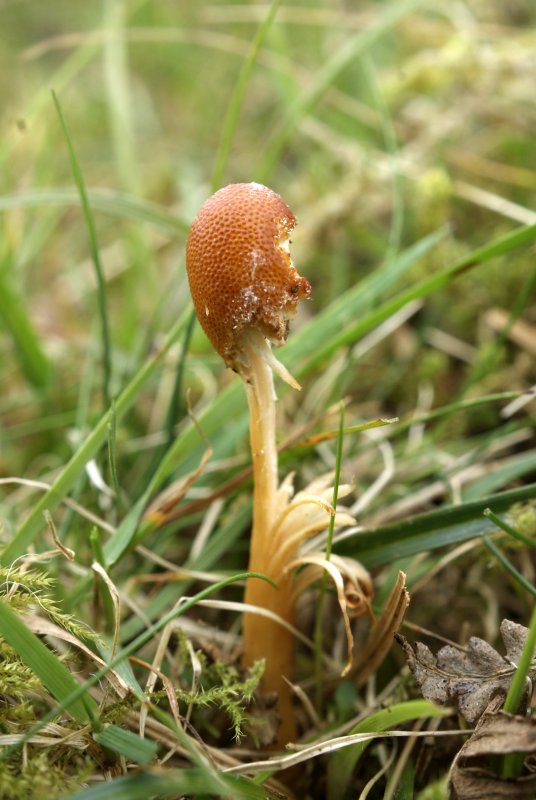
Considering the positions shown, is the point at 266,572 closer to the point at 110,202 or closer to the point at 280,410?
the point at 280,410

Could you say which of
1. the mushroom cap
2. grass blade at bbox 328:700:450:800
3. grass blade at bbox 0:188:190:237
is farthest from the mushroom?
grass blade at bbox 0:188:190:237

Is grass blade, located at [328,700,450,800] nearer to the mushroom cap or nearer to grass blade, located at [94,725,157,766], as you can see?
grass blade, located at [94,725,157,766]

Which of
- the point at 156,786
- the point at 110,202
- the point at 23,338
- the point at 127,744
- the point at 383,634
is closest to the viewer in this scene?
the point at 156,786

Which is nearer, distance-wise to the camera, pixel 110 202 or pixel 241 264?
pixel 241 264

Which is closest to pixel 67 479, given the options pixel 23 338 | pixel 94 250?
pixel 94 250

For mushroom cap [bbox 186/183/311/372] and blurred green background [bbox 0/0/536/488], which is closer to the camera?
mushroom cap [bbox 186/183/311/372]

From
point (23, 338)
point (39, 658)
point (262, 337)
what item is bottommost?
point (39, 658)

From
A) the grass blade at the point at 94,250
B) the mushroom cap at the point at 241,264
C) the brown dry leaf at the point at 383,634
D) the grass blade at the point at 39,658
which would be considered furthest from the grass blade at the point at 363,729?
the grass blade at the point at 94,250
